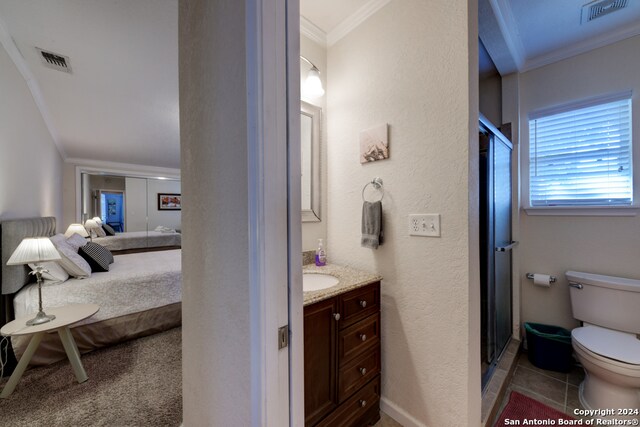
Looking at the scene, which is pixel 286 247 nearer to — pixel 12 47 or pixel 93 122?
pixel 12 47

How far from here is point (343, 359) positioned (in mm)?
1229

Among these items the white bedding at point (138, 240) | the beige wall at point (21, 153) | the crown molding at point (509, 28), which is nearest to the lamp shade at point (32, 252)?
the beige wall at point (21, 153)

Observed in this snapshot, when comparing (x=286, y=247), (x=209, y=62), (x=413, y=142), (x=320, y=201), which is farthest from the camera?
(x=320, y=201)

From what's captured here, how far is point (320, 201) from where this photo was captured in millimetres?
1824

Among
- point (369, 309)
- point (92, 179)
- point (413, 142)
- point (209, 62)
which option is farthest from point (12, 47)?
point (369, 309)

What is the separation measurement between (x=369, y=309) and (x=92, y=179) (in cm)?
470

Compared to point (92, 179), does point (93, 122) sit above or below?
above

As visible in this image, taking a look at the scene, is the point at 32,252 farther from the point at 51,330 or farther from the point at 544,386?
the point at 544,386

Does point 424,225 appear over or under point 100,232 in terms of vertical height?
over

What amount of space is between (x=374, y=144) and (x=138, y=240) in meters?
4.20

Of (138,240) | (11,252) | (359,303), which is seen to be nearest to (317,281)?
(359,303)

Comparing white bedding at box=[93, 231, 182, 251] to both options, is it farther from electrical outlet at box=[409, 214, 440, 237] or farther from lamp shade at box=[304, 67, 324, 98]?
electrical outlet at box=[409, 214, 440, 237]

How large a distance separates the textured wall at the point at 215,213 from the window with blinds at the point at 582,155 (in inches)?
100

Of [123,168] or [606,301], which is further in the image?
[123,168]
